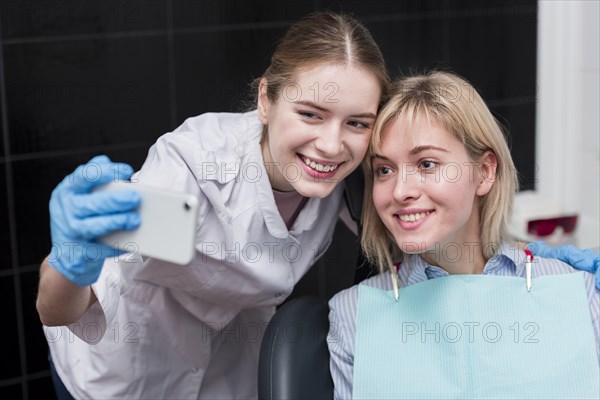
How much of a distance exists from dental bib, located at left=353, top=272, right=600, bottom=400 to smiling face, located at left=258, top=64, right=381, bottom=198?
0.28m

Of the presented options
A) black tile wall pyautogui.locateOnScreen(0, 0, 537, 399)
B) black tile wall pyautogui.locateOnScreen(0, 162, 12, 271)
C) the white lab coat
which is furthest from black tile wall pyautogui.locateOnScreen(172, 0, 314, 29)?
the white lab coat

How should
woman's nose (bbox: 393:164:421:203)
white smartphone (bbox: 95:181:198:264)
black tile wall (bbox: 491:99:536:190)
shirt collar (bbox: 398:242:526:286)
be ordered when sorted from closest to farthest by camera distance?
white smartphone (bbox: 95:181:198:264) < woman's nose (bbox: 393:164:421:203) < shirt collar (bbox: 398:242:526:286) < black tile wall (bbox: 491:99:536:190)

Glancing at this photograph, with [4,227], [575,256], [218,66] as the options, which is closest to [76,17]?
[218,66]

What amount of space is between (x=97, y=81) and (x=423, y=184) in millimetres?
1251

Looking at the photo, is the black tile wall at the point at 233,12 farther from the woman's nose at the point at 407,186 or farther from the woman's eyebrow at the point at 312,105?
the woman's nose at the point at 407,186

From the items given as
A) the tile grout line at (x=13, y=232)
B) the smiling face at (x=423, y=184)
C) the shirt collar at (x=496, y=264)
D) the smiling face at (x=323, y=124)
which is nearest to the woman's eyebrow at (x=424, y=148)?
the smiling face at (x=423, y=184)

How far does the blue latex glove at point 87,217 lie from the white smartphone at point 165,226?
0.06 feet

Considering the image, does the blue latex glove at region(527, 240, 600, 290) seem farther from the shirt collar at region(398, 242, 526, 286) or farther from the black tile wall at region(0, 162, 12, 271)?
the black tile wall at region(0, 162, 12, 271)

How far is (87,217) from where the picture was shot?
1.51m

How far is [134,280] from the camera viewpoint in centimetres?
206

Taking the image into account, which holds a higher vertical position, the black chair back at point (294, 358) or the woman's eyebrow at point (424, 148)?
the woman's eyebrow at point (424, 148)

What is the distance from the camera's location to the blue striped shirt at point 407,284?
1.91 m

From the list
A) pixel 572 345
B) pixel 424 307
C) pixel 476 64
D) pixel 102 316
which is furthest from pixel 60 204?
pixel 476 64

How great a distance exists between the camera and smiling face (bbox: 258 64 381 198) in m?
1.85
